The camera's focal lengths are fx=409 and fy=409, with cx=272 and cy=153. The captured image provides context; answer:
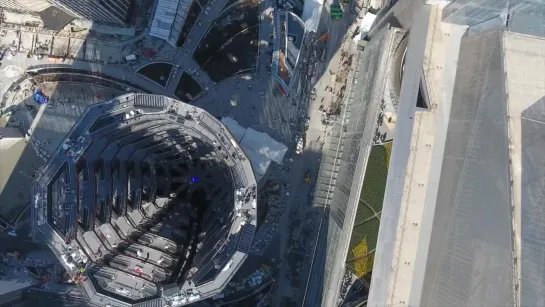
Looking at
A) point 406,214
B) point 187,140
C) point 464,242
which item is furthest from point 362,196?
point 187,140

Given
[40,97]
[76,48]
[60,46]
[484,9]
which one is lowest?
[40,97]

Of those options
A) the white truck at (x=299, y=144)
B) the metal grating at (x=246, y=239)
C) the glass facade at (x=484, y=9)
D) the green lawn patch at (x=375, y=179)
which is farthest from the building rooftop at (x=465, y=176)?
the white truck at (x=299, y=144)

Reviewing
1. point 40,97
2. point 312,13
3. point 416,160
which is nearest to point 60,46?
point 40,97

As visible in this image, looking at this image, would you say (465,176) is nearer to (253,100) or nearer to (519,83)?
Answer: (519,83)

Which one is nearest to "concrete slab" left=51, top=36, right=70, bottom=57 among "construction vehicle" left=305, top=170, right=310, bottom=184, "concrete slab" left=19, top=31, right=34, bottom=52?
"concrete slab" left=19, top=31, right=34, bottom=52

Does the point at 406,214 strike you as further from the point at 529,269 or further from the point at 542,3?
the point at 542,3
